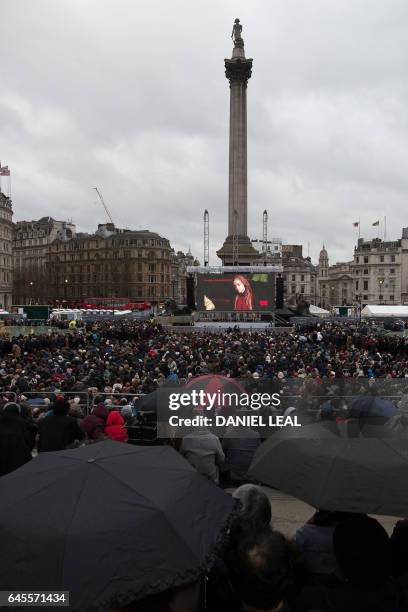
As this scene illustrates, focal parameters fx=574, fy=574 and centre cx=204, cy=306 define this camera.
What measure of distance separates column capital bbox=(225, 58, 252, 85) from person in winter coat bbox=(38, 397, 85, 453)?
73.3 m

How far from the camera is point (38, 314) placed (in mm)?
51969

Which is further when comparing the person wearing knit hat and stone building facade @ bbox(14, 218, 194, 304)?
stone building facade @ bbox(14, 218, 194, 304)

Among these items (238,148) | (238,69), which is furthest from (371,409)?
(238,69)

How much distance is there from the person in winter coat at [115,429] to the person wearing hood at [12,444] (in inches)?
56.5

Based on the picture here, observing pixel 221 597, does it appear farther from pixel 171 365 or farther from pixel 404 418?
pixel 171 365

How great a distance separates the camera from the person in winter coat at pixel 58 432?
695 cm

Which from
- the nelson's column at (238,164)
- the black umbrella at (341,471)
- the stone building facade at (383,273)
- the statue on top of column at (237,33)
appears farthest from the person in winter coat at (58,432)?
the stone building facade at (383,273)

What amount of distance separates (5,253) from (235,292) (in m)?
57.6

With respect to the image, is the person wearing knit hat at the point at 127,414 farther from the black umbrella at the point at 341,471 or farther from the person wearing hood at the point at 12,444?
the black umbrella at the point at 341,471

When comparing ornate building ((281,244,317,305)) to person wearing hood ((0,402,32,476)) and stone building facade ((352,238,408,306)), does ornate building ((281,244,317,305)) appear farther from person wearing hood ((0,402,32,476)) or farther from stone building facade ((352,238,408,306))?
person wearing hood ((0,402,32,476))

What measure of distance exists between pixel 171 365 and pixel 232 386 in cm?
1057

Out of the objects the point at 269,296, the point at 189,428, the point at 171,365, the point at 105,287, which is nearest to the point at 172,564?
the point at 189,428

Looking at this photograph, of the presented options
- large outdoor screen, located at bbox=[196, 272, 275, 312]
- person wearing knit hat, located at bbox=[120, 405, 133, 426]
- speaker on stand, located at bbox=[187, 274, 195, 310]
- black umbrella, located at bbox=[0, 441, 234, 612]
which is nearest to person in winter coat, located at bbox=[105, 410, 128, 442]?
person wearing knit hat, located at bbox=[120, 405, 133, 426]

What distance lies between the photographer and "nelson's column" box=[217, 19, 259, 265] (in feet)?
235
